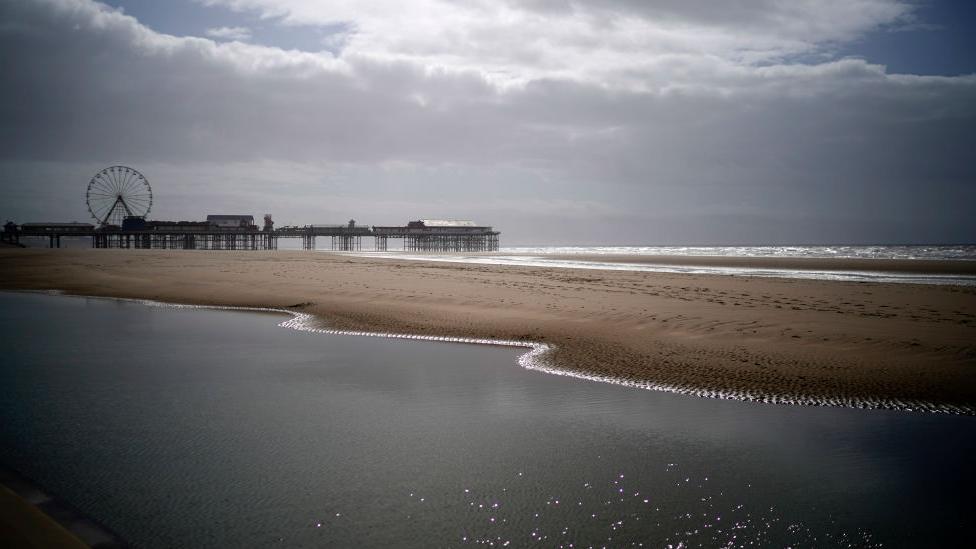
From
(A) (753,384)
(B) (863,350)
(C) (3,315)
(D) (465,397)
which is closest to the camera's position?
(D) (465,397)

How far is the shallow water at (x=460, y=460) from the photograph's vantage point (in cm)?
383

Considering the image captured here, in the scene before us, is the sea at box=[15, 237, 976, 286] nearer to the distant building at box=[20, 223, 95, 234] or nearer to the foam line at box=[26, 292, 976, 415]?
the foam line at box=[26, 292, 976, 415]

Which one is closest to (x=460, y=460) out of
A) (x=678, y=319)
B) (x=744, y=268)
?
(x=678, y=319)

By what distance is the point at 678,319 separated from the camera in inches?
511

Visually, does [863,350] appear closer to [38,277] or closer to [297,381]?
[297,381]

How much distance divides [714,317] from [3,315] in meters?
16.6

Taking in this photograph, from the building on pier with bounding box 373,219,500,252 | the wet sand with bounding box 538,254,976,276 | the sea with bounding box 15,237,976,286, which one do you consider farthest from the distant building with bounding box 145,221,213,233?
the wet sand with bounding box 538,254,976,276

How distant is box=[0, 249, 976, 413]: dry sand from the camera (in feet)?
27.0

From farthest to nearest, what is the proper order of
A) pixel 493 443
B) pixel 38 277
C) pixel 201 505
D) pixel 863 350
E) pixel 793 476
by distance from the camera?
1. pixel 38 277
2. pixel 863 350
3. pixel 493 443
4. pixel 793 476
5. pixel 201 505

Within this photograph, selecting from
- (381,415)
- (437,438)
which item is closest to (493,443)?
(437,438)

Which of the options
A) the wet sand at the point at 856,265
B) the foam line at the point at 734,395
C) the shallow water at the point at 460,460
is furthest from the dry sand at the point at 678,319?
the wet sand at the point at 856,265

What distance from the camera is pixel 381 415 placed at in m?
6.38

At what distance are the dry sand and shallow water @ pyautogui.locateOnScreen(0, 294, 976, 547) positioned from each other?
136cm

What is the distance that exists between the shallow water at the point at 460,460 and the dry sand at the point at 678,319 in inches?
53.4
